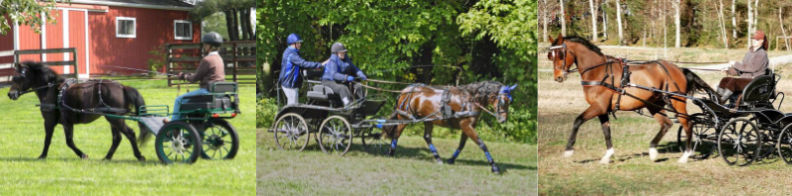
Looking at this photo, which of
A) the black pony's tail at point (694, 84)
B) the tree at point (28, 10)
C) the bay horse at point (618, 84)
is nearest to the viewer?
the bay horse at point (618, 84)

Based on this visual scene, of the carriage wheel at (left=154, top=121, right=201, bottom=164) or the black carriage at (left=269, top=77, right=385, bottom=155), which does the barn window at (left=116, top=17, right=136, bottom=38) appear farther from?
the black carriage at (left=269, top=77, right=385, bottom=155)

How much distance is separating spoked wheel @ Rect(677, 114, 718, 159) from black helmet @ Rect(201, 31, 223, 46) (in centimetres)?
437

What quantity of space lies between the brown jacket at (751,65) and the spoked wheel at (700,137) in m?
0.57

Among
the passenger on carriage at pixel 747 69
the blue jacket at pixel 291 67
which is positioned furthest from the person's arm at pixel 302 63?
the passenger on carriage at pixel 747 69

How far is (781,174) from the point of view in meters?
8.08

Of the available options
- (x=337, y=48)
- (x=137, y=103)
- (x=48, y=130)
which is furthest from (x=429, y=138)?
(x=48, y=130)

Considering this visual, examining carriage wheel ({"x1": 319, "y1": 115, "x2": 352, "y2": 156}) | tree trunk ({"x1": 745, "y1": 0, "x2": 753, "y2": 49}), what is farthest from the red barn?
tree trunk ({"x1": 745, "y1": 0, "x2": 753, "y2": 49})

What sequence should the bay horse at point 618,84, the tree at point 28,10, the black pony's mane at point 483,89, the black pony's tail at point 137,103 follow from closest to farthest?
1. the black pony's mane at point 483,89
2. the bay horse at point 618,84
3. the black pony's tail at point 137,103
4. the tree at point 28,10

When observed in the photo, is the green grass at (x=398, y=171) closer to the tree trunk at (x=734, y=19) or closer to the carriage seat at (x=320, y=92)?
the carriage seat at (x=320, y=92)

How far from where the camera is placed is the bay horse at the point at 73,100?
803 cm

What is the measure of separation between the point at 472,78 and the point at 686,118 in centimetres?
206

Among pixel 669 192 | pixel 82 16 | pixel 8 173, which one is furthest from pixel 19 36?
pixel 669 192

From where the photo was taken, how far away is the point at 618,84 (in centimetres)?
760

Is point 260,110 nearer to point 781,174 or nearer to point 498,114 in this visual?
point 498,114
